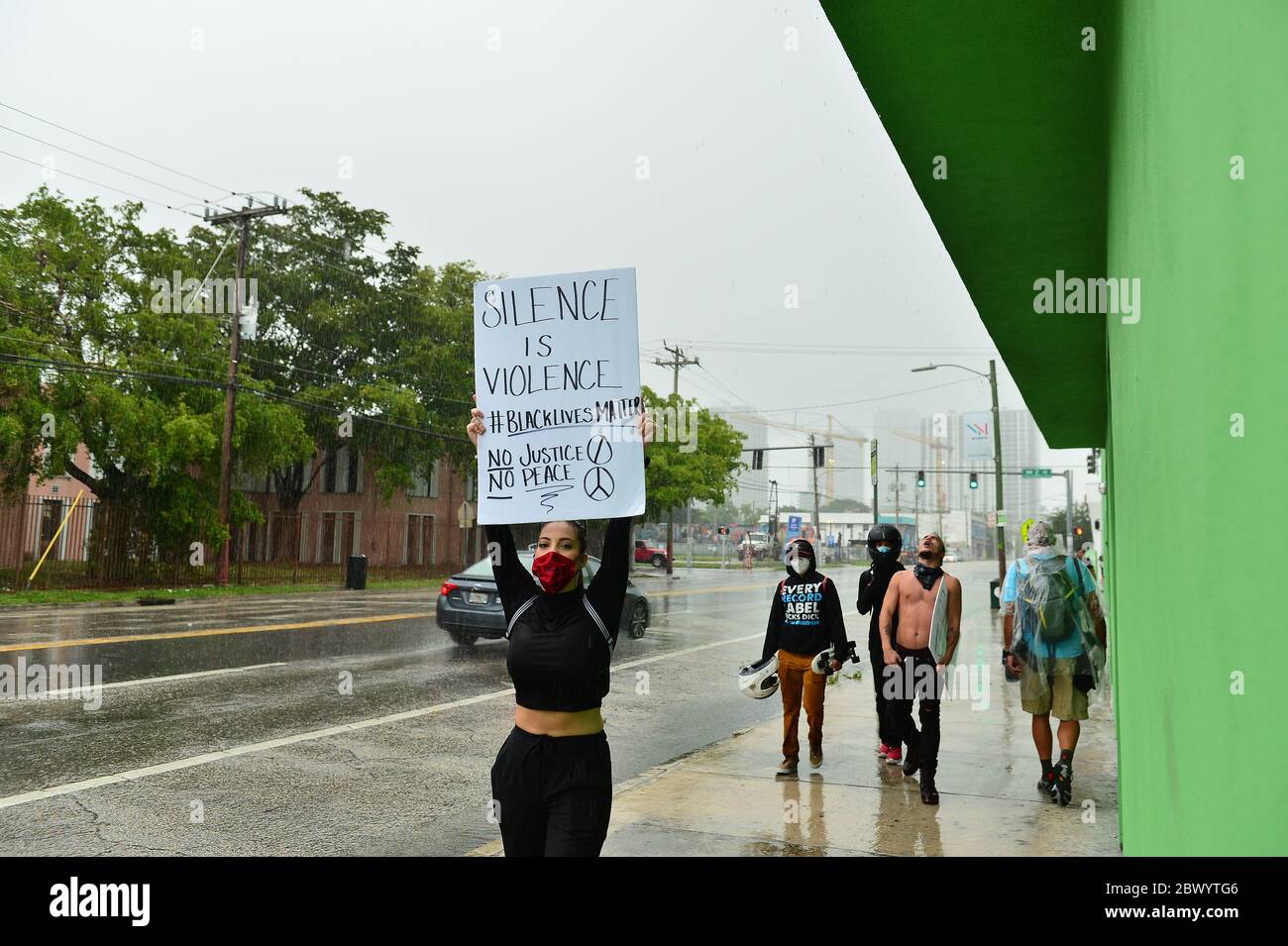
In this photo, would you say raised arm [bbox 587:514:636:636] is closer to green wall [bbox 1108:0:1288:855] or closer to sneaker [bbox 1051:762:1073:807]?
green wall [bbox 1108:0:1288:855]

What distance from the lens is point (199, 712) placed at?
880 cm

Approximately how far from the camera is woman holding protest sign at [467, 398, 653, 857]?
3.28 metres

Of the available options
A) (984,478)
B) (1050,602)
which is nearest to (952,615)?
(1050,602)

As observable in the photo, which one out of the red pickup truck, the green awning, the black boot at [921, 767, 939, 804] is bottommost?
the red pickup truck

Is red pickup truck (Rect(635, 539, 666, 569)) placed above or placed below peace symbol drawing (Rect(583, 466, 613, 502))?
below

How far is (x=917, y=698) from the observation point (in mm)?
6688

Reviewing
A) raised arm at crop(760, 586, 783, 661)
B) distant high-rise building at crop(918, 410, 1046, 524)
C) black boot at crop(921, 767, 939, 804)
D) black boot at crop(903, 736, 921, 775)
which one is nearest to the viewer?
black boot at crop(921, 767, 939, 804)

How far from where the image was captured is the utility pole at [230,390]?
1025 inches

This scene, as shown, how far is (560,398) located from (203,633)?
12.9 meters

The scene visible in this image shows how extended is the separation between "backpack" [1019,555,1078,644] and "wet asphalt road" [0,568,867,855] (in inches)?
125

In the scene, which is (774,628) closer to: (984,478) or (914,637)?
(914,637)

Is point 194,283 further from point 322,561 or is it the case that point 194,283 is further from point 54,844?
point 54,844

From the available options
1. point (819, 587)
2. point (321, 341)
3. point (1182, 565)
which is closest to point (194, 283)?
point (321, 341)

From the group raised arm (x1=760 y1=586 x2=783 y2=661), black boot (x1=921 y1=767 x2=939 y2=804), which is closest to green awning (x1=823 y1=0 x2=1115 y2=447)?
raised arm (x1=760 y1=586 x2=783 y2=661)
